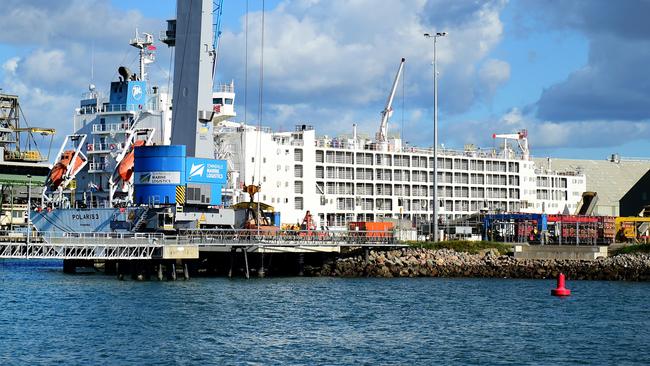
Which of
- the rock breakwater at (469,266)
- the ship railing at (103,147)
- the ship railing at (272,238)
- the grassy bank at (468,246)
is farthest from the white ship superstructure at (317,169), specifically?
the grassy bank at (468,246)

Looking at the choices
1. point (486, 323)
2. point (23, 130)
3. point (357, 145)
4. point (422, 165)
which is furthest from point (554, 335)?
point (23, 130)

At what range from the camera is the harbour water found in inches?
1464

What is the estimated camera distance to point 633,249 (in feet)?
246

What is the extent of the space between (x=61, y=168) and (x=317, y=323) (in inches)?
1879

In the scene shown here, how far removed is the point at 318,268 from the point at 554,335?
3288cm

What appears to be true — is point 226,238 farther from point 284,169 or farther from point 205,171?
point 284,169

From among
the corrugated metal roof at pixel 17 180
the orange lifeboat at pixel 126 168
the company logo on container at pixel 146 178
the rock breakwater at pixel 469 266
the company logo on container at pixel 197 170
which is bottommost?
the rock breakwater at pixel 469 266

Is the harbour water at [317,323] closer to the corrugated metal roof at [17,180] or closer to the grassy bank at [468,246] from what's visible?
the grassy bank at [468,246]

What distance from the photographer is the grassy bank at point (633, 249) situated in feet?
244

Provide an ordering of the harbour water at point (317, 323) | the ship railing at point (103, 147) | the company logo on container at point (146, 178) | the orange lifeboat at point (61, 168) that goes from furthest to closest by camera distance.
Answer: the ship railing at point (103, 147), the orange lifeboat at point (61, 168), the company logo on container at point (146, 178), the harbour water at point (317, 323)

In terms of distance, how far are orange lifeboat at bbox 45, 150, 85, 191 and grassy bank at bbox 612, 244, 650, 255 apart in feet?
148

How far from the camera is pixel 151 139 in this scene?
88000 millimetres

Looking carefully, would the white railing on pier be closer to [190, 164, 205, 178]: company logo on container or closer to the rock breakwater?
the rock breakwater

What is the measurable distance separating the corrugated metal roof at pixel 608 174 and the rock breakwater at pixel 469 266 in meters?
82.9
